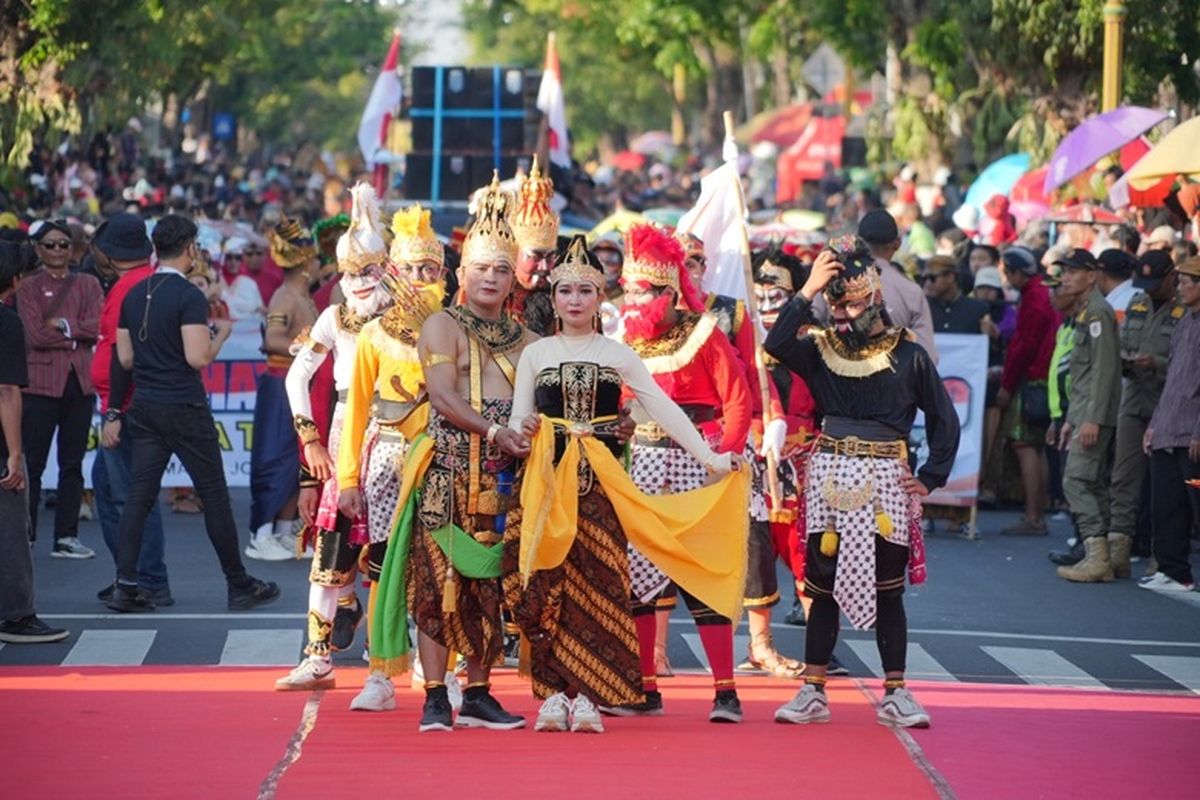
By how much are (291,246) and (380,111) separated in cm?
1772

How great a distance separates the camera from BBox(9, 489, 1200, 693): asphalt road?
12.2 m

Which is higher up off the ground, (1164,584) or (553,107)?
(553,107)

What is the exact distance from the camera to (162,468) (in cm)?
1359

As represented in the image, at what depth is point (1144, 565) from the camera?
55.6 feet

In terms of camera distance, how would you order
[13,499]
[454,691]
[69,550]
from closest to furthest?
[454,691] < [13,499] < [69,550]

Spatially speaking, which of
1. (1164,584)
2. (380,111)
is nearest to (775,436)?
(1164,584)

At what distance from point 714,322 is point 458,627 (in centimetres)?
191

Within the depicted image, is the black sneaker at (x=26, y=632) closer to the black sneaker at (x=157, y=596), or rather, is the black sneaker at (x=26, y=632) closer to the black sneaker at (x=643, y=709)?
the black sneaker at (x=157, y=596)

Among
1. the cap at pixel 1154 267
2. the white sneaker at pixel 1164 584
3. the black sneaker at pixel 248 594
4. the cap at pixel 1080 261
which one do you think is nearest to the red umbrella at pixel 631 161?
the cap at pixel 1080 261

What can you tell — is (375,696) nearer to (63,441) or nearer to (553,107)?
(63,441)

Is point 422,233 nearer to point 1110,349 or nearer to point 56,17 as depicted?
point 1110,349

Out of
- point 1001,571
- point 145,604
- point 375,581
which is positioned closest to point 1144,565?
point 1001,571

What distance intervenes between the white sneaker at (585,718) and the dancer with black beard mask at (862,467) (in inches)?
34.8

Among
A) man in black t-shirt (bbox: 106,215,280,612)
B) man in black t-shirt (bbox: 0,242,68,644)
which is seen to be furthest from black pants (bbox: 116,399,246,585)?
man in black t-shirt (bbox: 0,242,68,644)
